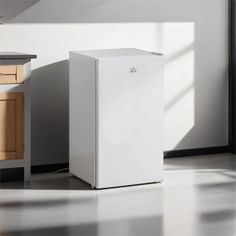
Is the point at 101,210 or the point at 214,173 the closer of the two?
the point at 101,210

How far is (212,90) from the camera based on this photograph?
585 centimetres

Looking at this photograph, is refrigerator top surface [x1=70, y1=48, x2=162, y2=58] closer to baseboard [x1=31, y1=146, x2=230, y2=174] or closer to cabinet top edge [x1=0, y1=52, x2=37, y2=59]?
cabinet top edge [x1=0, y1=52, x2=37, y2=59]

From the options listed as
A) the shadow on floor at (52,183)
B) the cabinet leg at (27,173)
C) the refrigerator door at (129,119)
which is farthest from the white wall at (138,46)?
the refrigerator door at (129,119)

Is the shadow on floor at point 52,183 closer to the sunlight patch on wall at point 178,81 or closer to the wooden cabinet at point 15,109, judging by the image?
the wooden cabinet at point 15,109

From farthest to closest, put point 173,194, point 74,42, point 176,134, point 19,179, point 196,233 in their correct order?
point 176,134 < point 74,42 < point 19,179 < point 173,194 < point 196,233

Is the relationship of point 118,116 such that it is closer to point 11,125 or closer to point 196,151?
point 11,125

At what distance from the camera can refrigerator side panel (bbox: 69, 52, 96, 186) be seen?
4699 millimetres

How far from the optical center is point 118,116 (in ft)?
15.4

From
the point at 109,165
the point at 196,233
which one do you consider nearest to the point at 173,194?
the point at 109,165

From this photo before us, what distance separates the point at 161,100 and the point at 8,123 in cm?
104

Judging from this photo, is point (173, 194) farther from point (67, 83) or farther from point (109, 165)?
point (67, 83)

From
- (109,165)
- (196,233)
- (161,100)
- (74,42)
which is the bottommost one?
(196,233)

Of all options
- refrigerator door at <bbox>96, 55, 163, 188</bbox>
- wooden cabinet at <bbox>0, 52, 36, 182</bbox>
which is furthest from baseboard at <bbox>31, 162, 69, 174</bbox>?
refrigerator door at <bbox>96, 55, 163, 188</bbox>

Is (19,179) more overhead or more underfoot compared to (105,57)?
more underfoot
